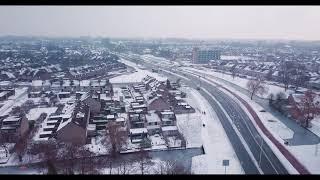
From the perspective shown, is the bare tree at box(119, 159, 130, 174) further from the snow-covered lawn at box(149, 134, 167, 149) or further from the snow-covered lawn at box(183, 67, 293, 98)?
the snow-covered lawn at box(183, 67, 293, 98)

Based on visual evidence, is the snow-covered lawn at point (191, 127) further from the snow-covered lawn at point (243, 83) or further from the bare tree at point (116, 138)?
the snow-covered lawn at point (243, 83)

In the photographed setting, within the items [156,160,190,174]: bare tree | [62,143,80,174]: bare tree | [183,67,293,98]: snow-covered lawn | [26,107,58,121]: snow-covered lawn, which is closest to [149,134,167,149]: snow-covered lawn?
[156,160,190,174]: bare tree

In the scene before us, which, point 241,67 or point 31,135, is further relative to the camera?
point 241,67

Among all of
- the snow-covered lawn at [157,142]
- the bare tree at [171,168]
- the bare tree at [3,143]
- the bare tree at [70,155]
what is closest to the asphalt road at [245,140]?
the bare tree at [171,168]

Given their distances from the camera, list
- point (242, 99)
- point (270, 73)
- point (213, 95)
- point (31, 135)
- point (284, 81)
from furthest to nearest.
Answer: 1. point (270, 73)
2. point (284, 81)
3. point (213, 95)
4. point (242, 99)
5. point (31, 135)
